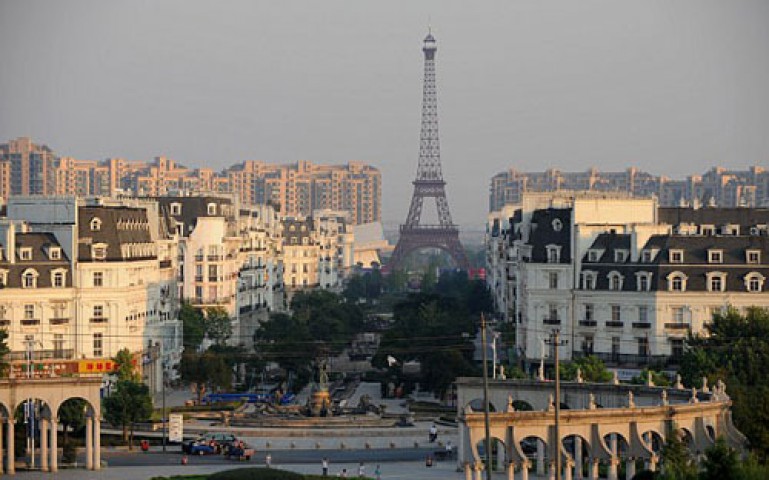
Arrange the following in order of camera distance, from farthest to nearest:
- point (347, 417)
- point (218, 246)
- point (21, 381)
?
point (218, 246), point (347, 417), point (21, 381)

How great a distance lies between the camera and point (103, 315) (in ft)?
297

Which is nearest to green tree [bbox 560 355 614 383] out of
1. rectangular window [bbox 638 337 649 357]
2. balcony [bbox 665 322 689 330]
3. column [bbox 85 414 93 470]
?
rectangular window [bbox 638 337 649 357]

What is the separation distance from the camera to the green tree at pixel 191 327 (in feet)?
348

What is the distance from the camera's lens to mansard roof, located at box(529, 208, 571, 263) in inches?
3565

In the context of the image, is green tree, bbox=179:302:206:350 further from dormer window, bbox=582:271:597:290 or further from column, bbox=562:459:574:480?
column, bbox=562:459:574:480

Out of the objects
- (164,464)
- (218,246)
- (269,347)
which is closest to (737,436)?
(164,464)

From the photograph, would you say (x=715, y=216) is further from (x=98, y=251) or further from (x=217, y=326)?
(x=98, y=251)

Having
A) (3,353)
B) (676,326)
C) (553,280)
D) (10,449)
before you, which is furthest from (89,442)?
(676,326)

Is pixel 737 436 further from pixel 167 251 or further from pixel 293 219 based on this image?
pixel 293 219

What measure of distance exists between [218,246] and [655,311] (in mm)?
39428

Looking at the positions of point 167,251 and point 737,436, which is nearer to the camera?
point 737,436

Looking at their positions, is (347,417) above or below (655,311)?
below

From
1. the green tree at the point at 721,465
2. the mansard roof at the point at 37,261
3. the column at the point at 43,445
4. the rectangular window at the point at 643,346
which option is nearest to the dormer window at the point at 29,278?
the mansard roof at the point at 37,261

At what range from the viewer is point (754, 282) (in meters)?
85.2
